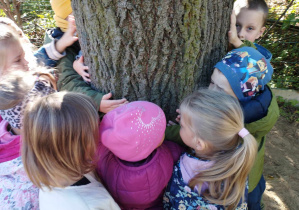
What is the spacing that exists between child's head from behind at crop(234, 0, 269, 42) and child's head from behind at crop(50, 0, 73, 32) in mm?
1460

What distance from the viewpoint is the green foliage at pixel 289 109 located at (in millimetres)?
4383

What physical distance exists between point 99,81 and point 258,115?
1148 mm

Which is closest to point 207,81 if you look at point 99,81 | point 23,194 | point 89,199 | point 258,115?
point 258,115

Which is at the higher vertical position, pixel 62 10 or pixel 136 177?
pixel 62 10

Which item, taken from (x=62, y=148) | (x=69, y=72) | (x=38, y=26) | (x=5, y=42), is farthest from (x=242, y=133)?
(x=38, y=26)

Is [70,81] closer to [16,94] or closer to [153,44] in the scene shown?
[16,94]

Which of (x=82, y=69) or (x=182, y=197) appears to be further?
(x=82, y=69)

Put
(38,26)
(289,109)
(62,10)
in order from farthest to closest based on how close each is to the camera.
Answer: (38,26) → (289,109) → (62,10)

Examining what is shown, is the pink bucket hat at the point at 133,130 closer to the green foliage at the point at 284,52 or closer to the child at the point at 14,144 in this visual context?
the child at the point at 14,144

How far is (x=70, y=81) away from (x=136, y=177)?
3.16 ft

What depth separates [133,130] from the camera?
4.50ft

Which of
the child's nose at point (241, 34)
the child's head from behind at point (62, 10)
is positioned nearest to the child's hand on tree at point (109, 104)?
the child's head from behind at point (62, 10)

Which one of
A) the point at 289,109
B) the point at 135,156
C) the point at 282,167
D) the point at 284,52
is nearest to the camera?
the point at 135,156

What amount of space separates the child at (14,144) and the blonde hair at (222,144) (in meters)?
1.00
